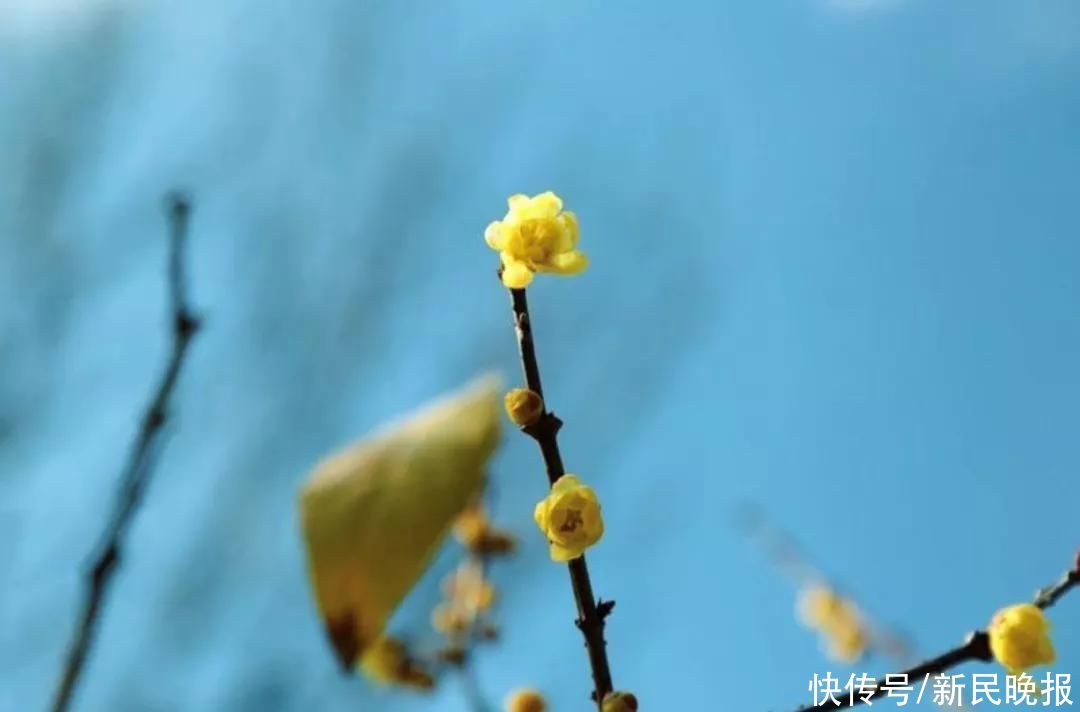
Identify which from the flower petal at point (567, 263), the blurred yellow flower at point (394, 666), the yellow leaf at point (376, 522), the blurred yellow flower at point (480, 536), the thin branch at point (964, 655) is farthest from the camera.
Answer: the blurred yellow flower at point (480, 536)

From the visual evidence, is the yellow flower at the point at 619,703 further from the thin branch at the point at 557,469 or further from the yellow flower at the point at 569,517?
the yellow flower at the point at 569,517

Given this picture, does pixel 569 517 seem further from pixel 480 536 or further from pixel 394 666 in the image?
pixel 480 536

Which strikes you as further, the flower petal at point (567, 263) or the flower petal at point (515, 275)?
the flower petal at point (567, 263)

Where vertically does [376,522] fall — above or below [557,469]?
below

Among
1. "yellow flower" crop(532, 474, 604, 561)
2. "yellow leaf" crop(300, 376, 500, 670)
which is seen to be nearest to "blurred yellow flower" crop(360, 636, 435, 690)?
"yellow flower" crop(532, 474, 604, 561)

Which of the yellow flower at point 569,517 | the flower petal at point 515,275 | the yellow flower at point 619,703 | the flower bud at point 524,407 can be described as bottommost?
the yellow flower at point 619,703


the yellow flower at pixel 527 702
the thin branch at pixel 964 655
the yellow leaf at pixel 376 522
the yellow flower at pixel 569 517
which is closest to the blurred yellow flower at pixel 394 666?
the yellow flower at pixel 527 702

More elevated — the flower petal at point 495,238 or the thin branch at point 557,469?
the flower petal at point 495,238

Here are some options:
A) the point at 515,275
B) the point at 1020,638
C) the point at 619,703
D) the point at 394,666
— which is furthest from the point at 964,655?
the point at 394,666
